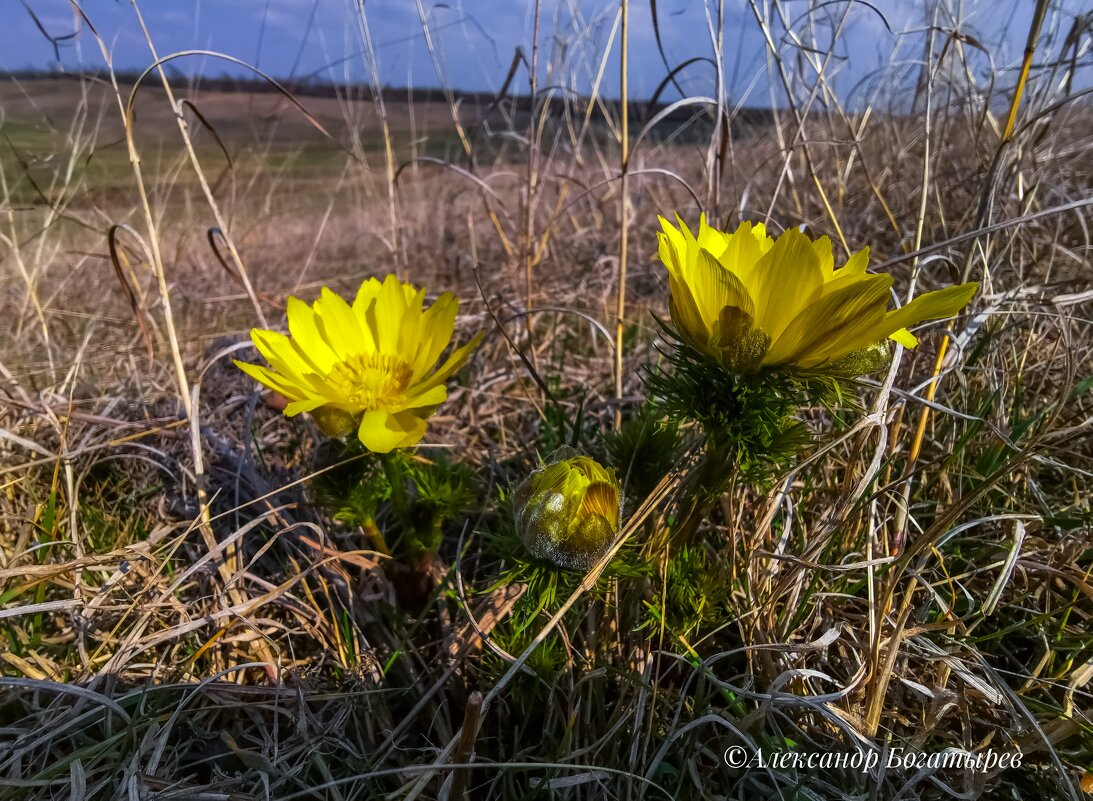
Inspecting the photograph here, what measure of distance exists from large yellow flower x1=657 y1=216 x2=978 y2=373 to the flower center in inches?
25.3

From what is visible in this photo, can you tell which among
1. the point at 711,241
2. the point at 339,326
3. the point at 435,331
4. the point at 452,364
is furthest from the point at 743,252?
the point at 339,326

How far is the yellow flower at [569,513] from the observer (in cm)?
101

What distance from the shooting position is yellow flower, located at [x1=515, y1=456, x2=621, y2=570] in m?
1.01

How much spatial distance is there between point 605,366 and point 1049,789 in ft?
5.45

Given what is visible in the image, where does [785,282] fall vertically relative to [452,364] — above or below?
above

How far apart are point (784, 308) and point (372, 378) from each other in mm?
825

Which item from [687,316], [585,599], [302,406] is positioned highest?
[687,316]

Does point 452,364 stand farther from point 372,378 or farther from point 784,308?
point 784,308

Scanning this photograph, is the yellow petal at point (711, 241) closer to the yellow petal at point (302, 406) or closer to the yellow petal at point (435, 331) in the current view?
the yellow petal at point (435, 331)

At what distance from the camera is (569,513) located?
101 centimetres

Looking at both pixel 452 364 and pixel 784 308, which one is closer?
pixel 784 308

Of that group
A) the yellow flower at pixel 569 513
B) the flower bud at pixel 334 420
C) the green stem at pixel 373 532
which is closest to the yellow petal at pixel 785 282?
the yellow flower at pixel 569 513

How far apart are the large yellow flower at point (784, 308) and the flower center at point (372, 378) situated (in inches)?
25.3

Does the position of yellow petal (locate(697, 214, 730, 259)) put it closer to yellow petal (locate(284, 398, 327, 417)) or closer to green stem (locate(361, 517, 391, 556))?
yellow petal (locate(284, 398, 327, 417))
